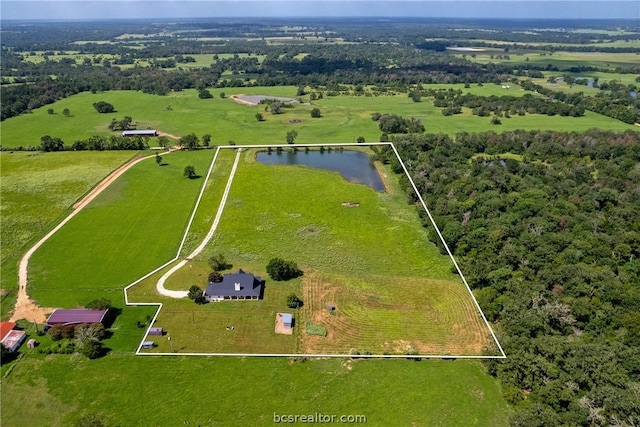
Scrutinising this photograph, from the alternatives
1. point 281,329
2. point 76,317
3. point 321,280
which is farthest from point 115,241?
point 281,329

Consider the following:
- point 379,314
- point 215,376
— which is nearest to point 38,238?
point 215,376

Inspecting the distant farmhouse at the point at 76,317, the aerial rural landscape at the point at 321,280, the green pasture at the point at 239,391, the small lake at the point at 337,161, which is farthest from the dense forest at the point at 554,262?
the distant farmhouse at the point at 76,317

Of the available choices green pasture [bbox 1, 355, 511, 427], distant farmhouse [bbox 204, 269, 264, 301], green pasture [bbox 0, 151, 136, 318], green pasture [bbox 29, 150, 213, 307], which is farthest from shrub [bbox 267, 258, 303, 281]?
green pasture [bbox 0, 151, 136, 318]

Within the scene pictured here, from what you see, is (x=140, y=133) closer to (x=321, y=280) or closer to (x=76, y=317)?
(x=76, y=317)

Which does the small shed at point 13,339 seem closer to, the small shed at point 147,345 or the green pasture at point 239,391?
the green pasture at point 239,391

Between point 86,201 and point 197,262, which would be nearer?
point 197,262

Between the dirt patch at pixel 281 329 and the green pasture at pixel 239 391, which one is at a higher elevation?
the dirt patch at pixel 281 329

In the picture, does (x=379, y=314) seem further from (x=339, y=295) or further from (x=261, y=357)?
(x=261, y=357)
